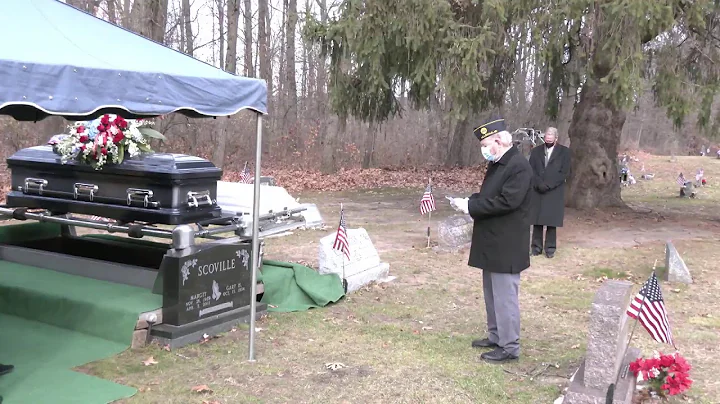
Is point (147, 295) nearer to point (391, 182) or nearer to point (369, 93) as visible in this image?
point (369, 93)

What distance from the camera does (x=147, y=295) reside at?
5.77 meters

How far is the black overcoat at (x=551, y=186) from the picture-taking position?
9.06m

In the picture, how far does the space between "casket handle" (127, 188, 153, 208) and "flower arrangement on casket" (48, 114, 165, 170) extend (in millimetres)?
322

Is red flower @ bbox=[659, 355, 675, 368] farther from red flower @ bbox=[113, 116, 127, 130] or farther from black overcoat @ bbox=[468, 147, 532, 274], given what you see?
red flower @ bbox=[113, 116, 127, 130]

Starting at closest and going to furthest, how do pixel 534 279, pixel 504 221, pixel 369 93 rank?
pixel 504 221
pixel 534 279
pixel 369 93

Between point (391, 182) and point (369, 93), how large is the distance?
751 cm

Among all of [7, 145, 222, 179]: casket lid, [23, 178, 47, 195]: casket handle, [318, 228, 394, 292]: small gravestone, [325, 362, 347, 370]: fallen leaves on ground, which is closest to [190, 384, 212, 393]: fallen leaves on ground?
[325, 362, 347, 370]: fallen leaves on ground

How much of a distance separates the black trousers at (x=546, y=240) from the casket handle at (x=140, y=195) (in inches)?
224

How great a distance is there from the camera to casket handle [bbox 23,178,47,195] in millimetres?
6871

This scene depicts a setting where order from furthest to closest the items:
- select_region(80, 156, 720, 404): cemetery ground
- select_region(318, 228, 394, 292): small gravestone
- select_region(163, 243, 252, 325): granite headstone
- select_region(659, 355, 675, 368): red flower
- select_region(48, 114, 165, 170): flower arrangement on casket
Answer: select_region(318, 228, 394, 292): small gravestone
select_region(48, 114, 165, 170): flower arrangement on casket
select_region(163, 243, 252, 325): granite headstone
select_region(80, 156, 720, 404): cemetery ground
select_region(659, 355, 675, 368): red flower

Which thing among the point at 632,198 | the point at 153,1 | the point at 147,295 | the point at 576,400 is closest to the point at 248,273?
the point at 147,295

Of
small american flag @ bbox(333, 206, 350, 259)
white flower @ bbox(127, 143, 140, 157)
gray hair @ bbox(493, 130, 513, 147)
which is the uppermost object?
gray hair @ bbox(493, 130, 513, 147)

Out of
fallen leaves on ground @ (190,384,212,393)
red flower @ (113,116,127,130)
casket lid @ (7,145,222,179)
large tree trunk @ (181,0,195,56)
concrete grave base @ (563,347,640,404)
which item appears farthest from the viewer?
large tree trunk @ (181,0,195,56)

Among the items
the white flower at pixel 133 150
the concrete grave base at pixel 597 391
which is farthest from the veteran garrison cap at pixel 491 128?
the white flower at pixel 133 150
